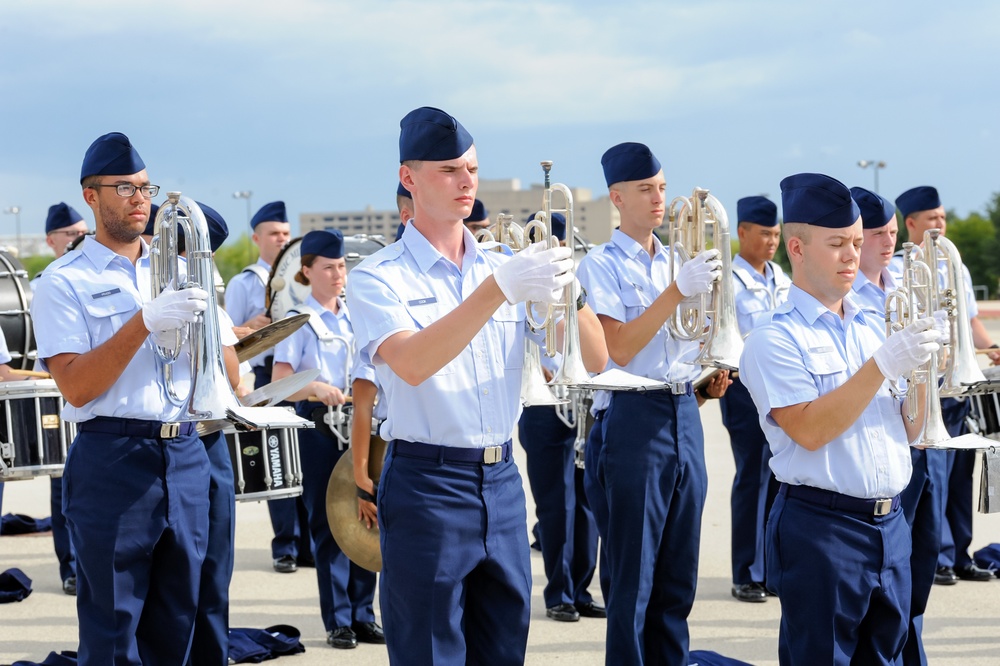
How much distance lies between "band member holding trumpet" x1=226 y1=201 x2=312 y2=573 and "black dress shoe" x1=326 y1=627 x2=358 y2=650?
193 cm

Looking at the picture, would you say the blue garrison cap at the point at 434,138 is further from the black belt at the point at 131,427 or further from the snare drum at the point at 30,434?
the snare drum at the point at 30,434

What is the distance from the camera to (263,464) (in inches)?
252

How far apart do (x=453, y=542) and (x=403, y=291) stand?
2.53 ft

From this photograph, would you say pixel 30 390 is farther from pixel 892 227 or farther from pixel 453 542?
pixel 892 227

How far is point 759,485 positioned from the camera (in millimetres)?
7961

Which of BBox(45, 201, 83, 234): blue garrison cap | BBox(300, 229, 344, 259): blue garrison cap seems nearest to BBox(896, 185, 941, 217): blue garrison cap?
BBox(300, 229, 344, 259): blue garrison cap

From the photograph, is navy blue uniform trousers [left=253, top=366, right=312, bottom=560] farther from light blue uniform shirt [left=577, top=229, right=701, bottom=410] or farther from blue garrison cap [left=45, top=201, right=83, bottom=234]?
light blue uniform shirt [left=577, top=229, right=701, bottom=410]

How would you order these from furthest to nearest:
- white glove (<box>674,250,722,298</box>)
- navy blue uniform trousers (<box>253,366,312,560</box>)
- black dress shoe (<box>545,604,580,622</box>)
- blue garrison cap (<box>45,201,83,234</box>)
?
1. blue garrison cap (<box>45,201,83,234</box>)
2. navy blue uniform trousers (<box>253,366,312,560</box>)
3. black dress shoe (<box>545,604,580,622</box>)
4. white glove (<box>674,250,722,298</box>)

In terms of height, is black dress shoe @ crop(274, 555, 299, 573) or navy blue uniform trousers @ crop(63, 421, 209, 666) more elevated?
navy blue uniform trousers @ crop(63, 421, 209, 666)

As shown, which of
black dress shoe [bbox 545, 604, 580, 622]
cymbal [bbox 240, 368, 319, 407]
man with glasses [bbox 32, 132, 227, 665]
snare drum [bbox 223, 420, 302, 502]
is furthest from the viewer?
black dress shoe [bbox 545, 604, 580, 622]

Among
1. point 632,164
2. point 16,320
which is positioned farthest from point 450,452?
point 16,320

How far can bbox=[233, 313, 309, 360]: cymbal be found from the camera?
5711mm

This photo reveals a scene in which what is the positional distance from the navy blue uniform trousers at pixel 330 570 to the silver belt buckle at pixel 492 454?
3.05 meters

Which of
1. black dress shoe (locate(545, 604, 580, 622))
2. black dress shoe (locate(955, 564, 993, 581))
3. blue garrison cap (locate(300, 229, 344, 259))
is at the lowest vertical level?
black dress shoe (locate(955, 564, 993, 581))
